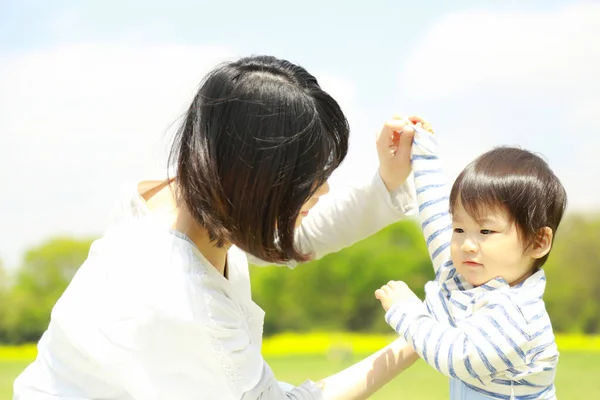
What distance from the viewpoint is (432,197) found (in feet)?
4.91

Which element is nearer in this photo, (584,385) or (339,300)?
(584,385)

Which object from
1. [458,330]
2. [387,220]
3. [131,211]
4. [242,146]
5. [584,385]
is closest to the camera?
[242,146]

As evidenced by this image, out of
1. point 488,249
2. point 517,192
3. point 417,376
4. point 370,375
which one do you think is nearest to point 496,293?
point 488,249

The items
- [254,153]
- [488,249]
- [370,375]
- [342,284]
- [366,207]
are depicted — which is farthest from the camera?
[342,284]

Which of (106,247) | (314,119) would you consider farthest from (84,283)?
(314,119)

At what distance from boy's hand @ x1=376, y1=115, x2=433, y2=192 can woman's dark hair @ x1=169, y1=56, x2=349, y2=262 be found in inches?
13.9

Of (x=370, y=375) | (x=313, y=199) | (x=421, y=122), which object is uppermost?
(x=421, y=122)

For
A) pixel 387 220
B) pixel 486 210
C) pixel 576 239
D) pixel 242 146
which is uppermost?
pixel 242 146

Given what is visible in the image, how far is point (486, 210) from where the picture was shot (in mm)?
1287

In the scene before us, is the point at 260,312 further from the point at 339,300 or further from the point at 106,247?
the point at 339,300

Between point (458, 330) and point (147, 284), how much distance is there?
555mm

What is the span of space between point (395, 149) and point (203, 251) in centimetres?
54

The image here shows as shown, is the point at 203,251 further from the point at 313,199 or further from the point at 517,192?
the point at 517,192

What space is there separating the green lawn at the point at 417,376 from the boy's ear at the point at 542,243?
250 centimetres
